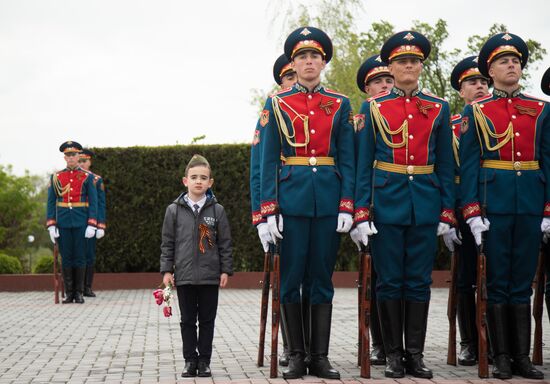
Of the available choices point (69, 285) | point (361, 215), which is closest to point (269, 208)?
point (361, 215)

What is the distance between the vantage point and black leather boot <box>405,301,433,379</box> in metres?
6.36

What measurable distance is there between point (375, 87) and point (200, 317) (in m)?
2.48

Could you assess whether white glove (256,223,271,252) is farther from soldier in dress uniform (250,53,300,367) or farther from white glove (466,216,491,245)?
white glove (466,216,491,245)

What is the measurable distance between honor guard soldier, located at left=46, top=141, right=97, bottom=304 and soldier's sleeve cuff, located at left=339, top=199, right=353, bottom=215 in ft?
26.5

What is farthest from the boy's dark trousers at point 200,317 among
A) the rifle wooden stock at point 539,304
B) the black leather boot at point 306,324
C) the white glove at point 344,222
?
the rifle wooden stock at point 539,304

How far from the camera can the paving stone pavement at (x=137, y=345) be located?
6.64 m

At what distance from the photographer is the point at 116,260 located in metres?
17.0

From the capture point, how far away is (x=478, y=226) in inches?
256

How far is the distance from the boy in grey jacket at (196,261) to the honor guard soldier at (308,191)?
19.8 inches

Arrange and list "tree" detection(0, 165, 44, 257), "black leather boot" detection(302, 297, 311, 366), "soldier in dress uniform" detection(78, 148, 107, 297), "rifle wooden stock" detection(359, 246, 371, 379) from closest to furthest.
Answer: "rifle wooden stock" detection(359, 246, 371, 379) < "black leather boot" detection(302, 297, 311, 366) < "soldier in dress uniform" detection(78, 148, 107, 297) < "tree" detection(0, 165, 44, 257)

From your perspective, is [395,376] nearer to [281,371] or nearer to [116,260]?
[281,371]

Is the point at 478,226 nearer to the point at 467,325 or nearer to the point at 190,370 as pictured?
the point at 467,325

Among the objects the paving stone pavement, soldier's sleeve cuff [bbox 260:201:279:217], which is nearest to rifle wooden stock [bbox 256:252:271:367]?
the paving stone pavement

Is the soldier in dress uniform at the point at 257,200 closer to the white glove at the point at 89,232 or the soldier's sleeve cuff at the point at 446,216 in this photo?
the soldier's sleeve cuff at the point at 446,216
